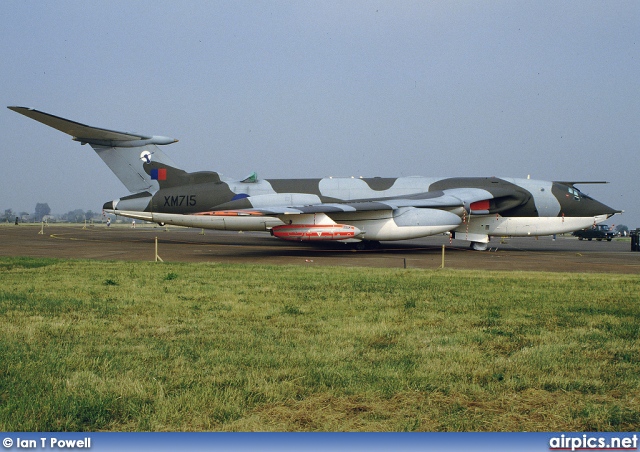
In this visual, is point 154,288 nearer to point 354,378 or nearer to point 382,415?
point 354,378

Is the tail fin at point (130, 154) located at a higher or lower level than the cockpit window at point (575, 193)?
higher

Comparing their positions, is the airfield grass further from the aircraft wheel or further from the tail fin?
the tail fin

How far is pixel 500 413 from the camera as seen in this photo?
390cm

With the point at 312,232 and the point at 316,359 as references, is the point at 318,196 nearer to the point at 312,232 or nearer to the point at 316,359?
the point at 312,232

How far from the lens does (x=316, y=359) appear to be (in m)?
5.14

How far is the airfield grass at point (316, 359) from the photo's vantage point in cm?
381

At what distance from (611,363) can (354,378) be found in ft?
8.17

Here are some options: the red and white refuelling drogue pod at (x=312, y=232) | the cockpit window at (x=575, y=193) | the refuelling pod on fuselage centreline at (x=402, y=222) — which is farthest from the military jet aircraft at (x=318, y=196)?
the red and white refuelling drogue pod at (x=312, y=232)

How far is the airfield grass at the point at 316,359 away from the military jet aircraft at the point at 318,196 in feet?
43.2

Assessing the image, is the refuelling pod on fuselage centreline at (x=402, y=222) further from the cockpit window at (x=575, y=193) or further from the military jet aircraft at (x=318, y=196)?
the cockpit window at (x=575, y=193)

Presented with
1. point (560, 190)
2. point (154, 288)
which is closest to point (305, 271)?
point (154, 288)

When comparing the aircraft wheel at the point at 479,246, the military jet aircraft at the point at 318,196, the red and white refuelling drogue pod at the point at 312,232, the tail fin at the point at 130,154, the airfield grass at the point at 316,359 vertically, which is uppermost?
the tail fin at the point at 130,154

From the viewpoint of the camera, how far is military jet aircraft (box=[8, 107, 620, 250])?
23.0m

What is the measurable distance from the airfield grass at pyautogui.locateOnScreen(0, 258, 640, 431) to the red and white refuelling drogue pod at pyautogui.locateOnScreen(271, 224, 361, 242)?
1023 centimetres
